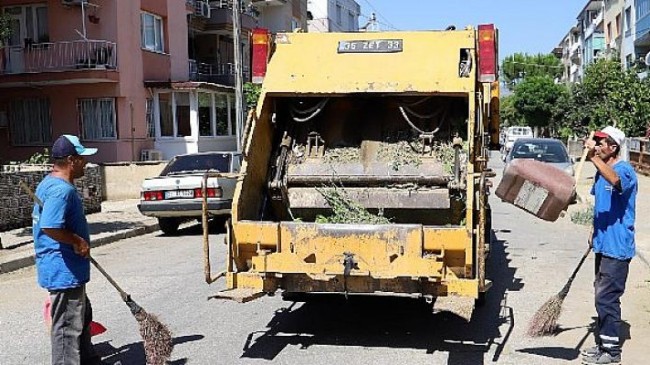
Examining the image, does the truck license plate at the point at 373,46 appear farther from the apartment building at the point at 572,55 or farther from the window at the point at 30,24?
the apartment building at the point at 572,55

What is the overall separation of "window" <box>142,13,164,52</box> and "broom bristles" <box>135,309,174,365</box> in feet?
69.8

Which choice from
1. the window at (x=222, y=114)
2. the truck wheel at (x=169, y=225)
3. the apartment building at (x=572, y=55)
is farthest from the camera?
the apartment building at (x=572, y=55)

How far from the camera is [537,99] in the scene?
6400cm

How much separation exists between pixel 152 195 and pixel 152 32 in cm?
1419

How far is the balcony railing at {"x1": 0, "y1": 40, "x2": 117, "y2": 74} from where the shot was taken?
77.5 ft

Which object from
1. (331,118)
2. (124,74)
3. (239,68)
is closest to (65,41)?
(124,74)

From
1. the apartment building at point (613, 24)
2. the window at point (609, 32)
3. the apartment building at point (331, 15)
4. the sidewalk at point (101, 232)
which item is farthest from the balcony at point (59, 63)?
the window at point (609, 32)

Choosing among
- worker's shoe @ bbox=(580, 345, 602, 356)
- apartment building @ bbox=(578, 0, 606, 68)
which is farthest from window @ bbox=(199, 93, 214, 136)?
apartment building @ bbox=(578, 0, 606, 68)

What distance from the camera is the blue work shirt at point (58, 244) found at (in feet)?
17.2

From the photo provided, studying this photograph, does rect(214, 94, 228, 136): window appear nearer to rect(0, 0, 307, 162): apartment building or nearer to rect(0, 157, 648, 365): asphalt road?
rect(0, 0, 307, 162): apartment building

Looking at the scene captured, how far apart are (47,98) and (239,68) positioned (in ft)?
23.0

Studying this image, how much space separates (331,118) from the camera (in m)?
7.82

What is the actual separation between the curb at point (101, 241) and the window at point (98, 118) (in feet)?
32.8

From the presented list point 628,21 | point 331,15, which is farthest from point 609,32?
point 331,15
